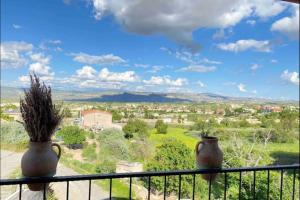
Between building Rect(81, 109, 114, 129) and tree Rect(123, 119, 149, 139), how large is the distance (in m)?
1.00

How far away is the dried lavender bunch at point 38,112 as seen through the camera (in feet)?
5.24

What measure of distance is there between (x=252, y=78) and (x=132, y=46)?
5.55 meters

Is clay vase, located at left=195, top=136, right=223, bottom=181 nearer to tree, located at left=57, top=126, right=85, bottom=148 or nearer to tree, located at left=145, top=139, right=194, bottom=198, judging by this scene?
tree, located at left=57, top=126, right=85, bottom=148

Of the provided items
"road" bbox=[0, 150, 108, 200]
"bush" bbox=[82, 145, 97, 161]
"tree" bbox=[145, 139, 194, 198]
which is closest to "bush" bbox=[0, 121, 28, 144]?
"road" bbox=[0, 150, 108, 200]

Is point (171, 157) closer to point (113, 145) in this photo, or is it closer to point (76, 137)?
point (113, 145)

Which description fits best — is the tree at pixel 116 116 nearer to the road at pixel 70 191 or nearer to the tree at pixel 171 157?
the tree at pixel 171 157

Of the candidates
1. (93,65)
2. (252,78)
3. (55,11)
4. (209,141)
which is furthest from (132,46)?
(209,141)

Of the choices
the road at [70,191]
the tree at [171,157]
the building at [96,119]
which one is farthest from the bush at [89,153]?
the road at [70,191]

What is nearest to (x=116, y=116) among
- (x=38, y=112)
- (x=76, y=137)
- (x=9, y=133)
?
(x=76, y=137)

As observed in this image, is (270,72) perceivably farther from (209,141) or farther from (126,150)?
(209,141)

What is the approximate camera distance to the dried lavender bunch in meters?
1.60

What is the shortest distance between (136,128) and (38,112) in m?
6.14

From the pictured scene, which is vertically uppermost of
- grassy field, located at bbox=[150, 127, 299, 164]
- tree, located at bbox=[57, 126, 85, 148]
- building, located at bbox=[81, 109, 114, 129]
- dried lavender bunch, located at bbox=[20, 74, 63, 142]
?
dried lavender bunch, located at bbox=[20, 74, 63, 142]

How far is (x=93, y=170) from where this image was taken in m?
6.82
